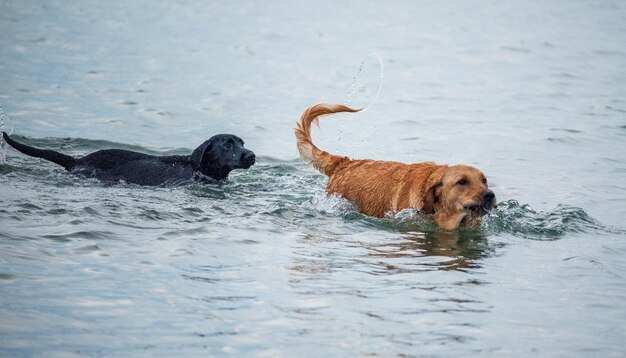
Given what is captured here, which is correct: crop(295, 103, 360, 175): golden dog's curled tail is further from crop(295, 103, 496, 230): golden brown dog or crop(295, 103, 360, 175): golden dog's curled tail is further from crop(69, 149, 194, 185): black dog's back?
crop(69, 149, 194, 185): black dog's back

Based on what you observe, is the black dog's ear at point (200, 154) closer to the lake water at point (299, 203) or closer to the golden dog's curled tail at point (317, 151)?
the lake water at point (299, 203)

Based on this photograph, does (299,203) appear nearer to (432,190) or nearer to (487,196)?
(432,190)

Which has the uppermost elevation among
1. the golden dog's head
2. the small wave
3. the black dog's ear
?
the black dog's ear

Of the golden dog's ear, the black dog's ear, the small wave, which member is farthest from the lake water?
the black dog's ear

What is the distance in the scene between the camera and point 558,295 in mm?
7684

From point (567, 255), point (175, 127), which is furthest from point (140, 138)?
point (567, 255)

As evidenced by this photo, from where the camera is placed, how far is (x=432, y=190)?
9.27 meters

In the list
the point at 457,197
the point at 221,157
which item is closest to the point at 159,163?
the point at 221,157

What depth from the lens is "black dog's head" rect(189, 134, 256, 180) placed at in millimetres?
11062

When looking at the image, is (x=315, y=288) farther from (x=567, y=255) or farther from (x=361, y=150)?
(x=361, y=150)

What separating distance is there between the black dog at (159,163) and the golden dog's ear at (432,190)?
2444 millimetres

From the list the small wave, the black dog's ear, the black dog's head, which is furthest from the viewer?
the black dog's ear

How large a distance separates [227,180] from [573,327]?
5.32m

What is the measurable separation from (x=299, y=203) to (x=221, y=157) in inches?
44.5
